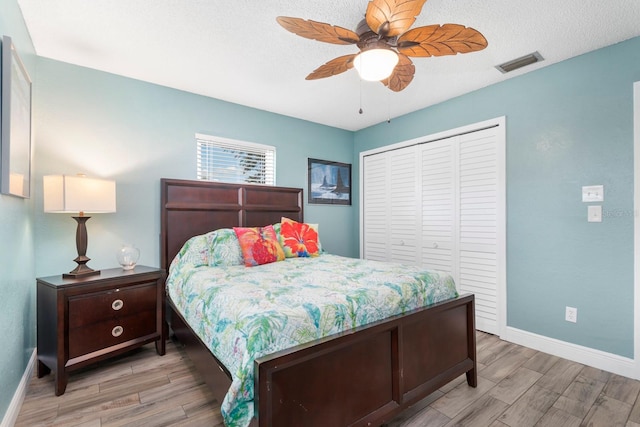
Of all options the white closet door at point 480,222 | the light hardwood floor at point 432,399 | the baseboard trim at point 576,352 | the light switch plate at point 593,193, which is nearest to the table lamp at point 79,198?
the light hardwood floor at point 432,399

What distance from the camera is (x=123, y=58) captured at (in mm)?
2531

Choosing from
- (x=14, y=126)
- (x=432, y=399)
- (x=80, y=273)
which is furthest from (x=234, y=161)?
(x=432, y=399)

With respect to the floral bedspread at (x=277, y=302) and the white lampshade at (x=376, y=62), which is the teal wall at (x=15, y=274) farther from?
the white lampshade at (x=376, y=62)

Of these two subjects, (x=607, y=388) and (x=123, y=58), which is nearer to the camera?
(x=607, y=388)

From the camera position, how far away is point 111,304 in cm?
229

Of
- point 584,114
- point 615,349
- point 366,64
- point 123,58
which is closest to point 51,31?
point 123,58

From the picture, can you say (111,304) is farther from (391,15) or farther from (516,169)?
→ (516,169)

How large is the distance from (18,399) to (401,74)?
3.24 m

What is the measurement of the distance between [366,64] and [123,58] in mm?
2104

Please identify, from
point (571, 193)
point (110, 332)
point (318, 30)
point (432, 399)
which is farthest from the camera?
point (571, 193)

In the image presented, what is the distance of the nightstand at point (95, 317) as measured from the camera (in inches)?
80.2

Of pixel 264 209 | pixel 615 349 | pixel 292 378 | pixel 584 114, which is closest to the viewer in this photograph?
pixel 292 378

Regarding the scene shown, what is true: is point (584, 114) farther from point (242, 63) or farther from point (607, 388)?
point (242, 63)

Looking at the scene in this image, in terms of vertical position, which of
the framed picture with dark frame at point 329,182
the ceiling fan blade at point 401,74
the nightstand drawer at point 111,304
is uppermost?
the ceiling fan blade at point 401,74
